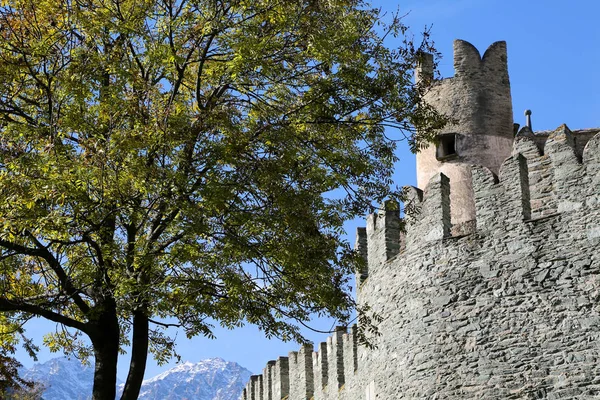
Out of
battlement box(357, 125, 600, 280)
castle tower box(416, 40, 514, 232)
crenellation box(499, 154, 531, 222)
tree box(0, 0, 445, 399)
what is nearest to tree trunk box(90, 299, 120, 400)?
tree box(0, 0, 445, 399)

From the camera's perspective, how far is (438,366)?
1903 centimetres

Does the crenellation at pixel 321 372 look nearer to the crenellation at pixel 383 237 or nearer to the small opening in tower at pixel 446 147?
the crenellation at pixel 383 237

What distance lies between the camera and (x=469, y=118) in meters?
23.3

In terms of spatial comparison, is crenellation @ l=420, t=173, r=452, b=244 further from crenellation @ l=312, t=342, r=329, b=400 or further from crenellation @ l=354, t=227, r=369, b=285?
crenellation @ l=312, t=342, r=329, b=400

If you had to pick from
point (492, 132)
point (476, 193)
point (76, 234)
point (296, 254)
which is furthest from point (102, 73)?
point (492, 132)

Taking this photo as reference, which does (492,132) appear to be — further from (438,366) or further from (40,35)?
(40,35)

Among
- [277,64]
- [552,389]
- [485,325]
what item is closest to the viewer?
[277,64]

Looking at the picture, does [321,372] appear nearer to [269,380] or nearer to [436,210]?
[269,380]

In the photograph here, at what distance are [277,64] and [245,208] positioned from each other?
2105 millimetres

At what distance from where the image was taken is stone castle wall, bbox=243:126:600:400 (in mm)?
17594

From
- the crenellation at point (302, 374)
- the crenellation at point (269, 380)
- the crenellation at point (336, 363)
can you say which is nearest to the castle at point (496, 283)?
the crenellation at point (336, 363)

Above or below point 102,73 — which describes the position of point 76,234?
below

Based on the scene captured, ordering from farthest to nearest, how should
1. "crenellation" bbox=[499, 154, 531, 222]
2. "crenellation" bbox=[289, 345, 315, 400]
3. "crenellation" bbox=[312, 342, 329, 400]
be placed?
1. "crenellation" bbox=[289, 345, 315, 400]
2. "crenellation" bbox=[312, 342, 329, 400]
3. "crenellation" bbox=[499, 154, 531, 222]

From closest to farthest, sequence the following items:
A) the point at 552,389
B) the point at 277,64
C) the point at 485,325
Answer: the point at 277,64 < the point at 552,389 < the point at 485,325
